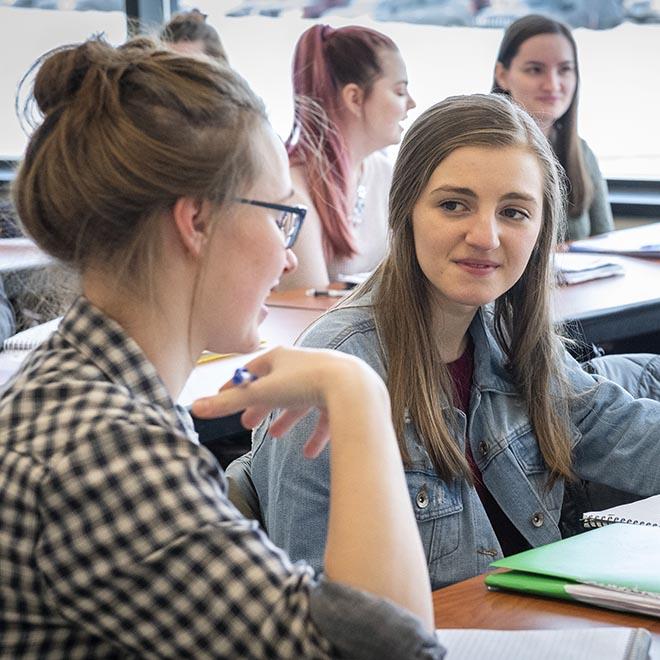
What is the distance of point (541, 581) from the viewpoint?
1.33 m

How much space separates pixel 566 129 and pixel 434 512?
2920 millimetres

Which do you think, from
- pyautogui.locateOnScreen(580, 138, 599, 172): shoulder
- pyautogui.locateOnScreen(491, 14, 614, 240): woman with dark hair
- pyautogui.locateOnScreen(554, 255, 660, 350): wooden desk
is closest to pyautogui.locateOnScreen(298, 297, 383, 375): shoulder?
pyautogui.locateOnScreen(554, 255, 660, 350): wooden desk

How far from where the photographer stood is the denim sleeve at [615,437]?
1807mm

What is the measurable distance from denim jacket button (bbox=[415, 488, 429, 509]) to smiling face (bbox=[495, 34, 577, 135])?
2878mm

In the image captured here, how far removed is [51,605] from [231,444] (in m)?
1.53

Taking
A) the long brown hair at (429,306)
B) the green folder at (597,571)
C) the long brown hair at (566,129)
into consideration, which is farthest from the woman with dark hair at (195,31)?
the green folder at (597,571)

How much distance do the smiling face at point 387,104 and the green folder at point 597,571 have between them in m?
2.47

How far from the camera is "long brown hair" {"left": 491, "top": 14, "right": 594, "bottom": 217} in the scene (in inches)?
170

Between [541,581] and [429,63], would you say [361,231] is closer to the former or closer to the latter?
[429,63]

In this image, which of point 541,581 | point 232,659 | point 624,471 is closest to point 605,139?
point 624,471

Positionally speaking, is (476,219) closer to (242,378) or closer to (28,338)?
(242,378)

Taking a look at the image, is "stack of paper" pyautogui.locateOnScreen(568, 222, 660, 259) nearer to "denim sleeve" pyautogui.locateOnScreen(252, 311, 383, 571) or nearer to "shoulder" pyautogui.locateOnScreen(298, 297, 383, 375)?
"shoulder" pyautogui.locateOnScreen(298, 297, 383, 375)

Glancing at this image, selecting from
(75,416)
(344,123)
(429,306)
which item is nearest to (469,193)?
(429,306)

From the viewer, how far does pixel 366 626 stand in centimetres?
96
